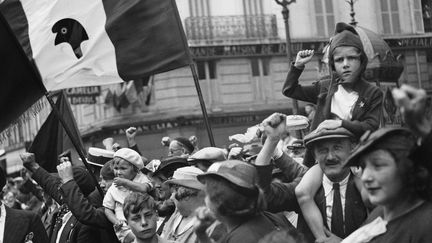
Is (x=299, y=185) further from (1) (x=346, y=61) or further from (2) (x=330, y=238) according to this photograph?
(1) (x=346, y=61)

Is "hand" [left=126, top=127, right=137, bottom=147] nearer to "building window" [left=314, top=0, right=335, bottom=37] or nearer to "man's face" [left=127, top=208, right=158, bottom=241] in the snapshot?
"man's face" [left=127, top=208, right=158, bottom=241]

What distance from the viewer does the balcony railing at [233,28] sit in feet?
124

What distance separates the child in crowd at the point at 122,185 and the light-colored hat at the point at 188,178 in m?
0.53

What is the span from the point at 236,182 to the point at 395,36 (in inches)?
1048

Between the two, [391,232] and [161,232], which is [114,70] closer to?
[161,232]

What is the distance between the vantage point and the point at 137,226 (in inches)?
276

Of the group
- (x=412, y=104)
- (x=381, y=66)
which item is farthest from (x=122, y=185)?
(x=381, y=66)

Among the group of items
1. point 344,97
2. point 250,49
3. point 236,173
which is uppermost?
point 344,97

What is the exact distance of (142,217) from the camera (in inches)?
276

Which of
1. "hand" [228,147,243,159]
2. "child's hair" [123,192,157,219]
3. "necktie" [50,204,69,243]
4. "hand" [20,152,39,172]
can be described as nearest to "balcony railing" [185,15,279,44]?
"necktie" [50,204,69,243]

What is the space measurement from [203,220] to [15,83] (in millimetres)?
4488

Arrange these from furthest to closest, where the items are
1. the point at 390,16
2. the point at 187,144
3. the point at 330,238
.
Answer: the point at 390,16
the point at 187,144
the point at 330,238

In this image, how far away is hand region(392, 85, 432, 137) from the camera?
13.4 ft

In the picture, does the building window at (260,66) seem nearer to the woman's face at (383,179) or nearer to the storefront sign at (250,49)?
the storefront sign at (250,49)
